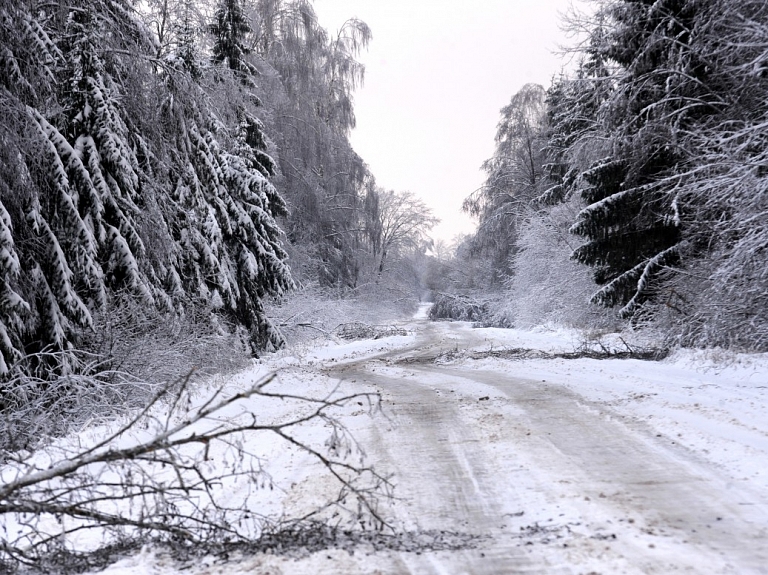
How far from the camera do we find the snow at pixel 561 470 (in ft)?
8.59

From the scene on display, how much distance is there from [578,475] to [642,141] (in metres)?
11.0

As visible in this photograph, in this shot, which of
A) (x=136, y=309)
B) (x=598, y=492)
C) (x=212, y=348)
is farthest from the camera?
(x=212, y=348)

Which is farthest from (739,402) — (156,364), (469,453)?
(156,364)

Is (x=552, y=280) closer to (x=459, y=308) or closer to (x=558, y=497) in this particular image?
(x=558, y=497)

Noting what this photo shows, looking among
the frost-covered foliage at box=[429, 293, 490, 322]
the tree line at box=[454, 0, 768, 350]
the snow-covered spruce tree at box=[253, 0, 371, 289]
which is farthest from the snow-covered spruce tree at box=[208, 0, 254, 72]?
the frost-covered foliage at box=[429, 293, 490, 322]

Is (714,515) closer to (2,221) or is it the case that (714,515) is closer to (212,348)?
(2,221)

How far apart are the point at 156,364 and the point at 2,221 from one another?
8.92 feet

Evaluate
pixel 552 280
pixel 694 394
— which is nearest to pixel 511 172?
pixel 552 280

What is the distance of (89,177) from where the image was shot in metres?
7.15

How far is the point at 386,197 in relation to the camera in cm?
4394

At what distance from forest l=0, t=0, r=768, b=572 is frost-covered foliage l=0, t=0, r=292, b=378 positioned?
0.10 feet

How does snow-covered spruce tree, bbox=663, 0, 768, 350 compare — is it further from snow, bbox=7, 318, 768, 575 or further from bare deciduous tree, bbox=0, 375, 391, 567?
bare deciduous tree, bbox=0, 375, 391, 567

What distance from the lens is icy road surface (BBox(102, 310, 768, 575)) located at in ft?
8.53

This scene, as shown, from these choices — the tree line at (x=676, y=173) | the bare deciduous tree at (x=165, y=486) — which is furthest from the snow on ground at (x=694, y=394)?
the bare deciduous tree at (x=165, y=486)
